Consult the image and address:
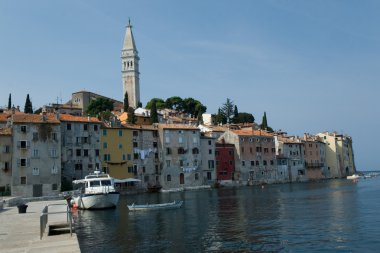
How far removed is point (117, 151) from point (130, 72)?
2920 inches

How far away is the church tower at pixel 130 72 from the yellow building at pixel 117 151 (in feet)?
223

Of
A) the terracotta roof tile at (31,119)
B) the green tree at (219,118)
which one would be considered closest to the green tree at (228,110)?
the green tree at (219,118)

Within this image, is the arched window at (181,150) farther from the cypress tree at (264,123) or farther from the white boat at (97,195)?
A: the cypress tree at (264,123)

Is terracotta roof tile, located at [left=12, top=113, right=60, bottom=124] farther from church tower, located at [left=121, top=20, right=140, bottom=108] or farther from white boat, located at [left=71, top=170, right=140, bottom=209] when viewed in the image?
church tower, located at [left=121, top=20, right=140, bottom=108]

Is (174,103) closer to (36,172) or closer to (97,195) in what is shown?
(36,172)

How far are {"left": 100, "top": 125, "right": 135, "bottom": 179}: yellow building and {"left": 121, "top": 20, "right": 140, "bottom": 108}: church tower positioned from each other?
2673 inches

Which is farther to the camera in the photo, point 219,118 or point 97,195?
point 219,118

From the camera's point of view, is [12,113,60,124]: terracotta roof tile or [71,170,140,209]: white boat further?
[12,113,60,124]: terracotta roof tile

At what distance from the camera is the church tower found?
142250 millimetres

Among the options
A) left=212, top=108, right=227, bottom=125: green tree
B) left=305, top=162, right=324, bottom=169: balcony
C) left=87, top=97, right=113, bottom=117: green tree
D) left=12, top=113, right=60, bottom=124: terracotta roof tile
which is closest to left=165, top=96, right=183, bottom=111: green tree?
left=212, top=108, right=227, bottom=125: green tree

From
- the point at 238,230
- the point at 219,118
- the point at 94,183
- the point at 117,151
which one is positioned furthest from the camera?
the point at 219,118

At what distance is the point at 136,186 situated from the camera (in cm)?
7469

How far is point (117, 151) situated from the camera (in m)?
73.5

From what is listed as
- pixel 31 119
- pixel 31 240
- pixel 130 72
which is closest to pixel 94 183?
pixel 31 119
